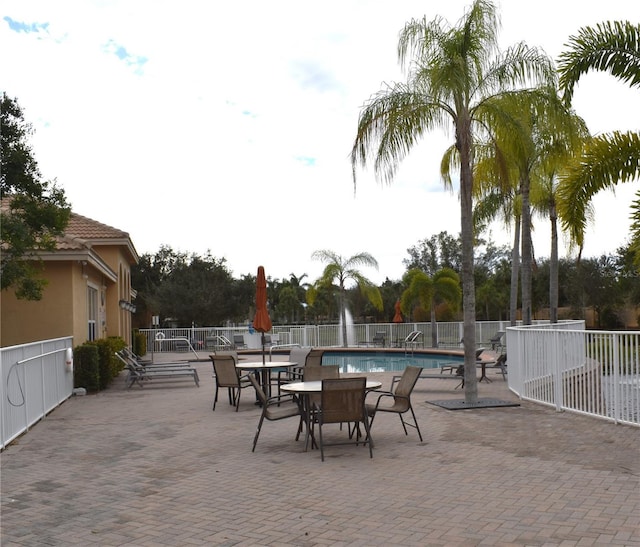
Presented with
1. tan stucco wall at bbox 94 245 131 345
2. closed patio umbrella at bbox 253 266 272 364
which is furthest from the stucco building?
tan stucco wall at bbox 94 245 131 345

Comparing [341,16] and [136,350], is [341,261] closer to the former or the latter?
[136,350]

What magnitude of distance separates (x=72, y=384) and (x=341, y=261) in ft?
65.0

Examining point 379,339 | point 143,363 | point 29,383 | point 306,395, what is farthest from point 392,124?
point 379,339

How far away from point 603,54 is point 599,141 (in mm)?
1727

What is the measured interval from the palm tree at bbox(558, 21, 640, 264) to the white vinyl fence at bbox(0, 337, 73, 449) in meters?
8.64

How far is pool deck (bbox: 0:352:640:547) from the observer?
4.96m

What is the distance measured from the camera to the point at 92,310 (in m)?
18.9

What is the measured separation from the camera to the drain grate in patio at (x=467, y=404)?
1102 cm

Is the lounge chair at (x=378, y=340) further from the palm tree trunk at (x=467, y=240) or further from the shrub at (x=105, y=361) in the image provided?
the palm tree trunk at (x=467, y=240)

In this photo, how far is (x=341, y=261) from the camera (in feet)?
108

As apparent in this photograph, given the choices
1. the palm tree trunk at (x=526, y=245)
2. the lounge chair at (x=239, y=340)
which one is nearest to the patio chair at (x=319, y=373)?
the palm tree trunk at (x=526, y=245)

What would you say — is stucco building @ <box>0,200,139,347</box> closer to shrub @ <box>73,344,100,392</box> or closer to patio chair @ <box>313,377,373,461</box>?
shrub @ <box>73,344,100,392</box>

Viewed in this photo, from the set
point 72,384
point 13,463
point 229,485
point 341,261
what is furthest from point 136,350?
point 229,485

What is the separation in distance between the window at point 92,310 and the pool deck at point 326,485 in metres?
8.59
